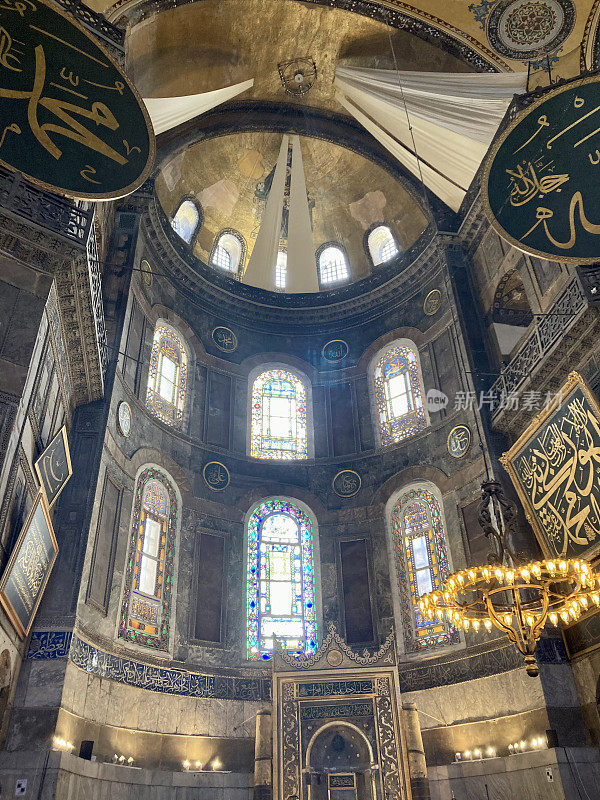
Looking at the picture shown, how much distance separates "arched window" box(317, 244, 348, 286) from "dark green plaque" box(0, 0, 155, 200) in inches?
252

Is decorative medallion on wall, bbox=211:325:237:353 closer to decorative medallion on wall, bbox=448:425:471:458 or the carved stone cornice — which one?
decorative medallion on wall, bbox=448:425:471:458

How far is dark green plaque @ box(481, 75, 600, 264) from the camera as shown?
8617 millimetres

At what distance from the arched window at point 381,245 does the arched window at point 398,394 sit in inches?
89.8

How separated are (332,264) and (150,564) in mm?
7779

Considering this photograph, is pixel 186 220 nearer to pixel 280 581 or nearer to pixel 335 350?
pixel 335 350

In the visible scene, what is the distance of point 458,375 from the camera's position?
36.8 ft

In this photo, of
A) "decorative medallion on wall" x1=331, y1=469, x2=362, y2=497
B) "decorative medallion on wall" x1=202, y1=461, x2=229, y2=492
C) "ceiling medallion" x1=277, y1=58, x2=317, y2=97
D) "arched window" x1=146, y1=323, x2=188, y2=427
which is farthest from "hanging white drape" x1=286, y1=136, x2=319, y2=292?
"decorative medallion on wall" x1=202, y1=461, x2=229, y2=492

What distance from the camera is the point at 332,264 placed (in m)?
14.7

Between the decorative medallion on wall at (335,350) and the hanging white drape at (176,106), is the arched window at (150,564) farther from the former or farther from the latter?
the hanging white drape at (176,106)

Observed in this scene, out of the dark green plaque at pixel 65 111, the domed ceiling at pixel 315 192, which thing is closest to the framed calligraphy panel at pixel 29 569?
the dark green plaque at pixel 65 111

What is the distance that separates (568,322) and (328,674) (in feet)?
→ 17.7

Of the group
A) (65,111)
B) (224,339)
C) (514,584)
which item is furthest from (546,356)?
(65,111)

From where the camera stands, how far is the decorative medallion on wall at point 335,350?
13.5 metres

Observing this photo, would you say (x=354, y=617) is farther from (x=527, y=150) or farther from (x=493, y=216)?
(x=527, y=150)
